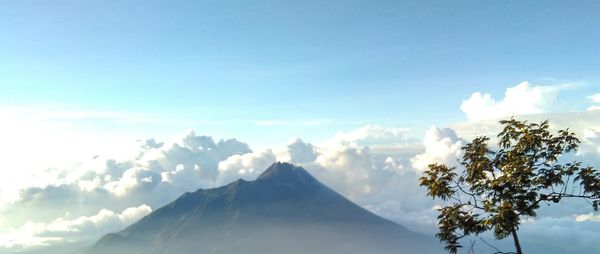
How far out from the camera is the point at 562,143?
22750 millimetres

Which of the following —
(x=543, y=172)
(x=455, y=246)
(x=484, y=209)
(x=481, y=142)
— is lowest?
(x=455, y=246)

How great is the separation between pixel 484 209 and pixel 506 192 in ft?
4.47

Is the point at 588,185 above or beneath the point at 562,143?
beneath

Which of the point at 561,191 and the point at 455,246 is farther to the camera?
the point at 455,246

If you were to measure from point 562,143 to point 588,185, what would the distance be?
2.37 meters

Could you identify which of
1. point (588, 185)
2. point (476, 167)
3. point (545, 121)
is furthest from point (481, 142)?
point (588, 185)

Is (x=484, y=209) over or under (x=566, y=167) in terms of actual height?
under

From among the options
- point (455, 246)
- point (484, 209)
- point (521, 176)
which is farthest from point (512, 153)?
point (455, 246)

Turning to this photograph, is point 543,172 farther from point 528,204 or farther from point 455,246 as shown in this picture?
point 455,246

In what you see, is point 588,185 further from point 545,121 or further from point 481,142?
point 481,142

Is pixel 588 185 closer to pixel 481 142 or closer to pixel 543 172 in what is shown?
pixel 543 172

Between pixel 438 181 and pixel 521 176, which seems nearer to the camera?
pixel 521 176

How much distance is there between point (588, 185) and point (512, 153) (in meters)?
3.71

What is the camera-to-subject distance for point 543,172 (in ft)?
75.9
